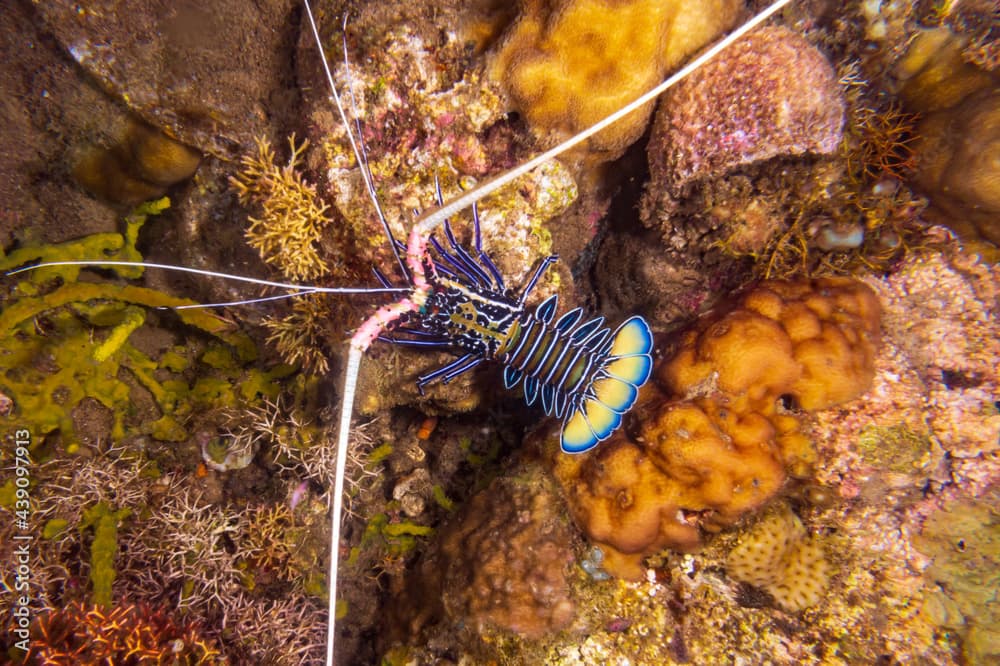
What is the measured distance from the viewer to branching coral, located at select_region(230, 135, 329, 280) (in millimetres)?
3160

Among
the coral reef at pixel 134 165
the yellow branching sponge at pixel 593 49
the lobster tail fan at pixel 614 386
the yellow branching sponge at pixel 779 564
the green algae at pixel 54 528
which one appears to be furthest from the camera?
the green algae at pixel 54 528

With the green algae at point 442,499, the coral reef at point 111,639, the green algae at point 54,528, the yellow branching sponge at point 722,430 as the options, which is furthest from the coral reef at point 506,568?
the green algae at point 54,528

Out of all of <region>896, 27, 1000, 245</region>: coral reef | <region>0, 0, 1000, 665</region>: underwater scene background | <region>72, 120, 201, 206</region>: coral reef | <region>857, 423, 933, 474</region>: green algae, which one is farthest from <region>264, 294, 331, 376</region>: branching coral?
<region>896, 27, 1000, 245</region>: coral reef

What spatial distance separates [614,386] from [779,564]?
1.54 metres

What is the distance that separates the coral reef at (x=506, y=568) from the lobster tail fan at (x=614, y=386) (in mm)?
479

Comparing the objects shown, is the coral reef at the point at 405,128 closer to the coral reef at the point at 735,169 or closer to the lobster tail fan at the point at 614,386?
the coral reef at the point at 735,169

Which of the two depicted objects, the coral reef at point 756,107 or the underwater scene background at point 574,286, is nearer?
the coral reef at point 756,107

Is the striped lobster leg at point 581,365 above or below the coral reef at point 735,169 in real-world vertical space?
below

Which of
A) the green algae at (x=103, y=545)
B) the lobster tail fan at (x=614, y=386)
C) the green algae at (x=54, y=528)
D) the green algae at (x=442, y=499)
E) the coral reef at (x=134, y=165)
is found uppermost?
the coral reef at (x=134, y=165)

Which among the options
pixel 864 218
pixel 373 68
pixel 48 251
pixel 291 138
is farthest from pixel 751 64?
pixel 48 251

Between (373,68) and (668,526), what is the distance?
346 cm

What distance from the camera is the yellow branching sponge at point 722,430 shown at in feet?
10.0

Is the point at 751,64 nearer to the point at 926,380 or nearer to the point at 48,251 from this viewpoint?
the point at 926,380

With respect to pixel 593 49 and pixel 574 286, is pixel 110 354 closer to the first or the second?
pixel 574 286
